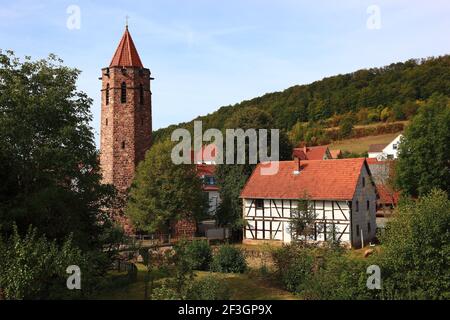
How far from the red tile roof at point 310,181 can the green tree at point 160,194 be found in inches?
188

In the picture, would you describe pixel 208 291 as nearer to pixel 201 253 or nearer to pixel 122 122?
pixel 201 253

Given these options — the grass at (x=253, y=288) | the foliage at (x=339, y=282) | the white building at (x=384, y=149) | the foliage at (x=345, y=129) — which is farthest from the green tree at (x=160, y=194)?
the foliage at (x=345, y=129)

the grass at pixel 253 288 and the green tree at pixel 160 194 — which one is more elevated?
the green tree at pixel 160 194

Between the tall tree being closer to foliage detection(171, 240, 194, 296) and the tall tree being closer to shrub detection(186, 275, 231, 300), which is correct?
foliage detection(171, 240, 194, 296)

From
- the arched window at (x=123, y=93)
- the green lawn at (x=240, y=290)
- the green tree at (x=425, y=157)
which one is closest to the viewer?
the green lawn at (x=240, y=290)

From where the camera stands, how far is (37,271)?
14289 mm

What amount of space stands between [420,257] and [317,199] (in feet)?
49.3

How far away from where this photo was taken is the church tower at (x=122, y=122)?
35.6 metres

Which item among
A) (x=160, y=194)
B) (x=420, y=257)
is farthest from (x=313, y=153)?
(x=420, y=257)

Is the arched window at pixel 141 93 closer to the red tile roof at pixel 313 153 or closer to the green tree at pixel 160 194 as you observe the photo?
the green tree at pixel 160 194

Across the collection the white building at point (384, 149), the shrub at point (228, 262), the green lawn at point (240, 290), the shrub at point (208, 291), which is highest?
the white building at point (384, 149)

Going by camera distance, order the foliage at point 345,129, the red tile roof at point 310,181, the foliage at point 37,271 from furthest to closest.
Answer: the foliage at point 345,129 < the red tile roof at point 310,181 < the foliage at point 37,271

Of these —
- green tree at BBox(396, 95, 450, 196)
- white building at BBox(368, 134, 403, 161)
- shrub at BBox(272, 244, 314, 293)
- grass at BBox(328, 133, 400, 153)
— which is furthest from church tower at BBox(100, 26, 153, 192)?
grass at BBox(328, 133, 400, 153)

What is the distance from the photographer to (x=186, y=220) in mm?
35094
